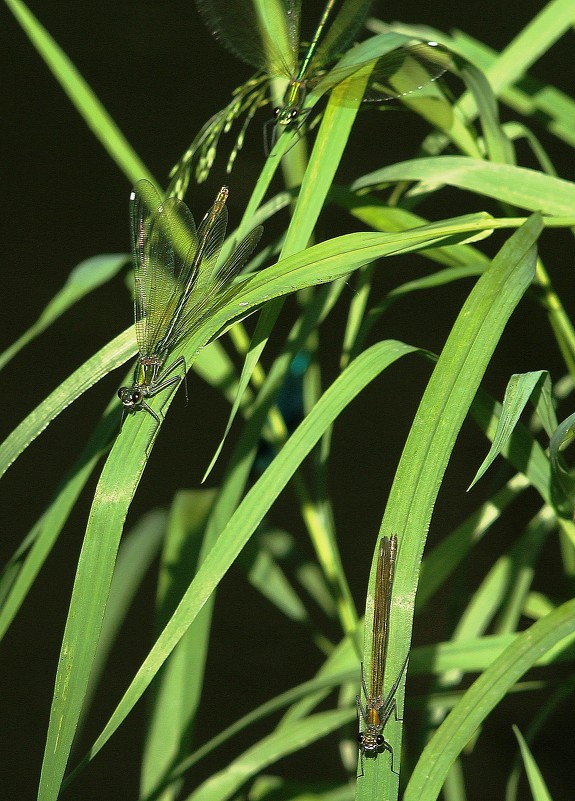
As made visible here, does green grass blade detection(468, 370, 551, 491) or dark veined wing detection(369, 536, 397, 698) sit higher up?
green grass blade detection(468, 370, 551, 491)

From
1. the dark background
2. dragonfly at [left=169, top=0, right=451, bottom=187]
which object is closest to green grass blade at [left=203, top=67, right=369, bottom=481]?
dragonfly at [left=169, top=0, right=451, bottom=187]

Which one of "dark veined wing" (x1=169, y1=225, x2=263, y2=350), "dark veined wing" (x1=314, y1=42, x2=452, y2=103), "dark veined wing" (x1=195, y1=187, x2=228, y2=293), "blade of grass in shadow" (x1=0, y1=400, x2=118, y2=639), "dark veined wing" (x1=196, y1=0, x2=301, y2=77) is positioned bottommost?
"blade of grass in shadow" (x1=0, y1=400, x2=118, y2=639)

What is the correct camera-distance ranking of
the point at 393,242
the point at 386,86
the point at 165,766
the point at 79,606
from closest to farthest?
the point at 79,606 → the point at 393,242 → the point at 386,86 → the point at 165,766

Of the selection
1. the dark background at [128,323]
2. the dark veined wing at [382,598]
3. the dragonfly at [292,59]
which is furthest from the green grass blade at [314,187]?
the dark background at [128,323]

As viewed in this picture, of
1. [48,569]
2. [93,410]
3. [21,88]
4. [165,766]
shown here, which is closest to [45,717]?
[48,569]

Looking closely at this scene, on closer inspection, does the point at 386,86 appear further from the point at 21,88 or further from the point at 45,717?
the point at 45,717

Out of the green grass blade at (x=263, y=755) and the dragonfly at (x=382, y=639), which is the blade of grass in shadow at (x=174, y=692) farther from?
the dragonfly at (x=382, y=639)

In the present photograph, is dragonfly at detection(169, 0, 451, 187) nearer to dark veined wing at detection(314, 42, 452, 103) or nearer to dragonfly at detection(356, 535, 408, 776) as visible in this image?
dark veined wing at detection(314, 42, 452, 103)
